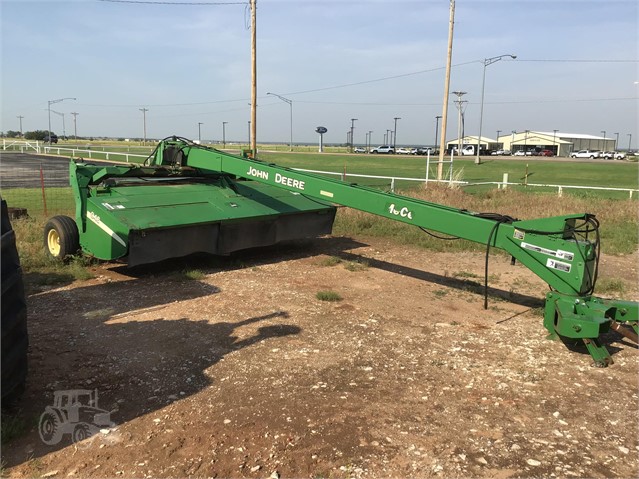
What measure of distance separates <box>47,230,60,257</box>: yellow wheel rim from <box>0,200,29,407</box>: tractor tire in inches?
181

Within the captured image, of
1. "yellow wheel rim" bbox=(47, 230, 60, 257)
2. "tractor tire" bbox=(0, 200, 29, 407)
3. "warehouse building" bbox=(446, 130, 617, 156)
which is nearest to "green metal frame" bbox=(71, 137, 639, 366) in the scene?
"yellow wheel rim" bbox=(47, 230, 60, 257)

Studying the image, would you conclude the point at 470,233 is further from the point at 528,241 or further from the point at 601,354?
the point at 601,354

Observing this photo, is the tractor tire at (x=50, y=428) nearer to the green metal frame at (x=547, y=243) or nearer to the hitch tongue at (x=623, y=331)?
the green metal frame at (x=547, y=243)

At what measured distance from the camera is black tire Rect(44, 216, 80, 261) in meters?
7.41

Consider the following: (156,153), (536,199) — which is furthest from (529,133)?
(156,153)

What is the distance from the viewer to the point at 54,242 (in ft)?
25.3

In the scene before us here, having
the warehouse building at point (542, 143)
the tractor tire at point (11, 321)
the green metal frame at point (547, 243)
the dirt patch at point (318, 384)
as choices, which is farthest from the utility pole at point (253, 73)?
the warehouse building at point (542, 143)

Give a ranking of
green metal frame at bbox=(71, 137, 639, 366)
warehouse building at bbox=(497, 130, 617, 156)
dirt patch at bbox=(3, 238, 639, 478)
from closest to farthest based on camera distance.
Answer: dirt patch at bbox=(3, 238, 639, 478) → green metal frame at bbox=(71, 137, 639, 366) → warehouse building at bbox=(497, 130, 617, 156)

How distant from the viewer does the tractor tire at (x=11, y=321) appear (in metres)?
3.16

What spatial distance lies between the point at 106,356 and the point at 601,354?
455cm

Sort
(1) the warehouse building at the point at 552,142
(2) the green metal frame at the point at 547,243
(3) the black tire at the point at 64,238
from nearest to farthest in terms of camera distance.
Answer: (2) the green metal frame at the point at 547,243 < (3) the black tire at the point at 64,238 < (1) the warehouse building at the point at 552,142
